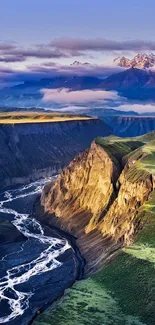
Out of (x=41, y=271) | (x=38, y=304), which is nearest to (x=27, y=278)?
(x=41, y=271)

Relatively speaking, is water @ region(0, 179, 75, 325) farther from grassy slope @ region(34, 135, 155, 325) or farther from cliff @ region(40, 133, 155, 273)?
grassy slope @ region(34, 135, 155, 325)

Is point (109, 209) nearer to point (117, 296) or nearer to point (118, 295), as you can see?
point (118, 295)

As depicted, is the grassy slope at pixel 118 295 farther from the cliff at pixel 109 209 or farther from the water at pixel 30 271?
the water at pixel 30 271

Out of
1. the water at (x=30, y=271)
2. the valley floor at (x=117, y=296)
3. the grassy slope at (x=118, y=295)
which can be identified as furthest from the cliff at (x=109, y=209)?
the valley floor at (x=117, y=296)

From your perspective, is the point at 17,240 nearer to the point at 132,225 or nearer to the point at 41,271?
the point at 41,271

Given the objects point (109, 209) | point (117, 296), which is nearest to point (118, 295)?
point (117, 296)

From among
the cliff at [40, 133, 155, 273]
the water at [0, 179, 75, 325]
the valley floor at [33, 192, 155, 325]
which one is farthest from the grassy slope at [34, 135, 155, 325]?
the water at [0, 179, 75, 325]

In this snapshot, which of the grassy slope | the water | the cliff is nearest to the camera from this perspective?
the grassy slope
